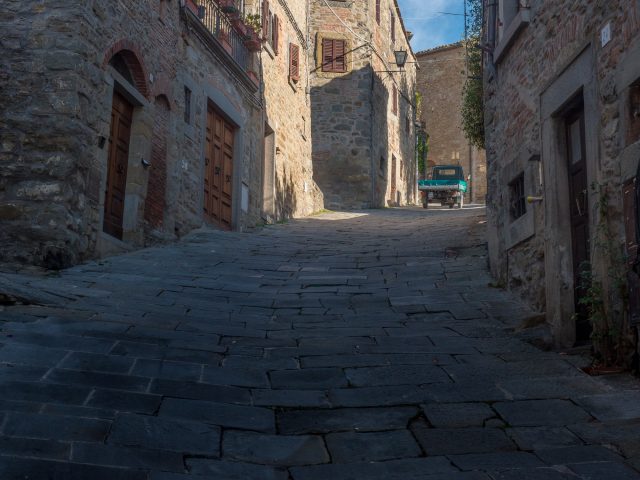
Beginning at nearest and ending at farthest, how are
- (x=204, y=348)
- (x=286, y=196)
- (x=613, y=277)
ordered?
(x=613, y=277) < (x=204, y=348) < (x=286, y=196)

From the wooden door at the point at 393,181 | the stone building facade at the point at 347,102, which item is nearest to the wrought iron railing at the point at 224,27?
the stone building facade at the point at 347,102

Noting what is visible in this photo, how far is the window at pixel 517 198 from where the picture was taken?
7782 mm

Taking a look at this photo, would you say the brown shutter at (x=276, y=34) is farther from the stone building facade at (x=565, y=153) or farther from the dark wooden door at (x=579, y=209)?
the dark wooden door at (x=579, y=209)

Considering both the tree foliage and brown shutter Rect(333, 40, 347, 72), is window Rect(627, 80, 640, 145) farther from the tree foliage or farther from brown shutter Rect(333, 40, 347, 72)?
brown shutter Rect(333, 40, 347, 72)

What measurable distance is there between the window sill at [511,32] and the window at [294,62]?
11858mm

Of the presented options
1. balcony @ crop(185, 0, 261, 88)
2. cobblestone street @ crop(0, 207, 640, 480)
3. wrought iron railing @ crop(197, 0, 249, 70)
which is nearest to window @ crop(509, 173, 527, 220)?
cobblestone street @ crop(0, 207, 640, 480)

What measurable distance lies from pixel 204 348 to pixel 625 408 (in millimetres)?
2876

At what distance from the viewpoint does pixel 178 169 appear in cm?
1225

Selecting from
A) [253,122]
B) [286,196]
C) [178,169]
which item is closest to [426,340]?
[178,169]

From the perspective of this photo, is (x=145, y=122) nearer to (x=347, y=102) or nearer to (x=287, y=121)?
(x=287, y=121)

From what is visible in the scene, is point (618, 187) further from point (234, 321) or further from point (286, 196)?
point (286, 196)

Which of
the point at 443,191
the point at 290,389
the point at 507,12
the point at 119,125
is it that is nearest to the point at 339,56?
the point at 443,191

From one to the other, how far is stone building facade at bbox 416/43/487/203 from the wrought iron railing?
22.0 m

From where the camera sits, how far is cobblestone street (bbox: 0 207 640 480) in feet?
11.4
